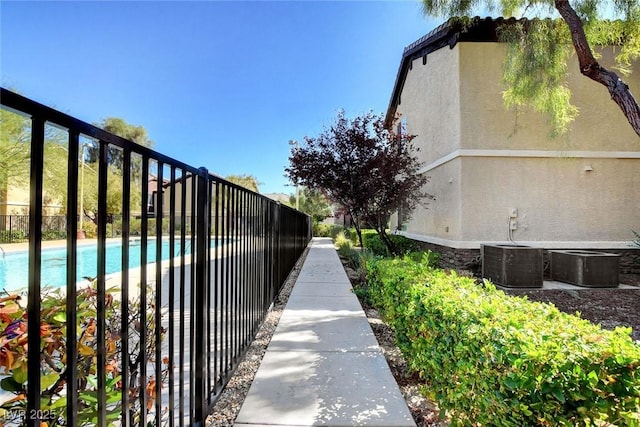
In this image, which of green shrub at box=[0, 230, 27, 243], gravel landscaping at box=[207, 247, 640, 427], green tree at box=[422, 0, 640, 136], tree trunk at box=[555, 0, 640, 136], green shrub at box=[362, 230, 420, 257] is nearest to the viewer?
green shrub at box=[0, 230, 27, 243]

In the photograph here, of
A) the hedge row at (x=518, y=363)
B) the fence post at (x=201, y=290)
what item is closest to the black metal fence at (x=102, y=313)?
the fence post at (x=201, y=290)

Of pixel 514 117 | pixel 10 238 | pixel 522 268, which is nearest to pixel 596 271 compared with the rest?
pixel 522 268

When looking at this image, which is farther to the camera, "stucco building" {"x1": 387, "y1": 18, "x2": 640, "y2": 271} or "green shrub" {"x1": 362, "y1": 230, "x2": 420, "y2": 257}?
"green shrub" {"x1": 362, "y1": 230, "x2": 420, "y2": 257}

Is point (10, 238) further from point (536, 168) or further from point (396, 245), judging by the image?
point (536, 168)

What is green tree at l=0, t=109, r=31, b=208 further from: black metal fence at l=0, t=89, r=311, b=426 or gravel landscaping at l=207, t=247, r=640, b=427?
gravel landscaping at l=207, t=247, r=640, b=427

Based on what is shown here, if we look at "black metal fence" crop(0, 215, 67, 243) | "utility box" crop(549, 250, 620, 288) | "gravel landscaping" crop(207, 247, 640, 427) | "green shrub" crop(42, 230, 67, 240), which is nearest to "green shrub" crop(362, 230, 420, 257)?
"gravel landscaping" crop(207, 247, 640, 427)

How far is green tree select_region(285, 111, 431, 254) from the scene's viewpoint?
773 cm

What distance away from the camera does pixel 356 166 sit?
785cm

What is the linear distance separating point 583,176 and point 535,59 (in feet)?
11.6

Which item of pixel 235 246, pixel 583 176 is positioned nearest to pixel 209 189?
pixel 235 246

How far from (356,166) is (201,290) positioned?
6254 mm

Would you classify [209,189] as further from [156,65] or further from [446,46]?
[156,65]

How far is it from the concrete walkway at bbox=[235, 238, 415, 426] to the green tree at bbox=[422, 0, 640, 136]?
6.18 m

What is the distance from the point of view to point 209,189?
2.22m
